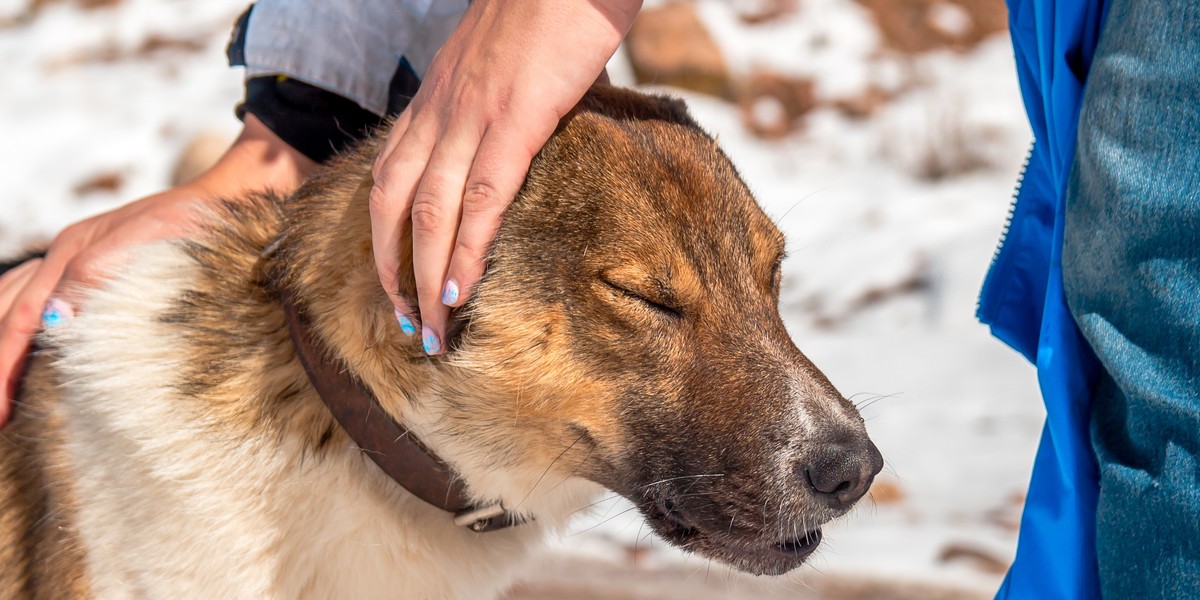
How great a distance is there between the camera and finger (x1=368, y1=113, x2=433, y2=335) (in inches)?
74.7

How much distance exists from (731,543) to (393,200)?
3.01ft

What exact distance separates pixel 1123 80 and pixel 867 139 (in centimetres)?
815

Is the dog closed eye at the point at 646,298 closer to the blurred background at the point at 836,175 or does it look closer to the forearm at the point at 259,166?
the forearm at the point at 259,166

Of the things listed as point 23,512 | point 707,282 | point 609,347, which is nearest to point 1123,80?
point 707,282

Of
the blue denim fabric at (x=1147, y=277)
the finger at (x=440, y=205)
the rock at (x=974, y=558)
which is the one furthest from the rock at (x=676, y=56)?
the blue denim fabric at (x=1147, y=277)

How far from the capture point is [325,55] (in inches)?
104

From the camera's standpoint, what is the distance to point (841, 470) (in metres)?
1.96

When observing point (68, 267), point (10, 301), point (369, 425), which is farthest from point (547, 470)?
point (10, 301)

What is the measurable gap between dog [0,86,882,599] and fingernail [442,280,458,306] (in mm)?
106

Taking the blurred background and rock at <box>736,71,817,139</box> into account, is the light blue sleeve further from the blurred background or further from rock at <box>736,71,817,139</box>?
rock at <box>736,71,817,139</box>

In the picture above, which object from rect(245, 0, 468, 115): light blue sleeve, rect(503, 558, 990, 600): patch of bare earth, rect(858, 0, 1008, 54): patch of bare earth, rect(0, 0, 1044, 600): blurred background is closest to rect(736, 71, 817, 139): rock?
rect(0, 0, 1044, 600): blurred background

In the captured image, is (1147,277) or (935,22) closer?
(1147,277)

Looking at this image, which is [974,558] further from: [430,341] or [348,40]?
[348,40]

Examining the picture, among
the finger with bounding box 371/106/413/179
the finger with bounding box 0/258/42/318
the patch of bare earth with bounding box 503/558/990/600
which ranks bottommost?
the patch of bare earth with bounding box 503/558/990/600
